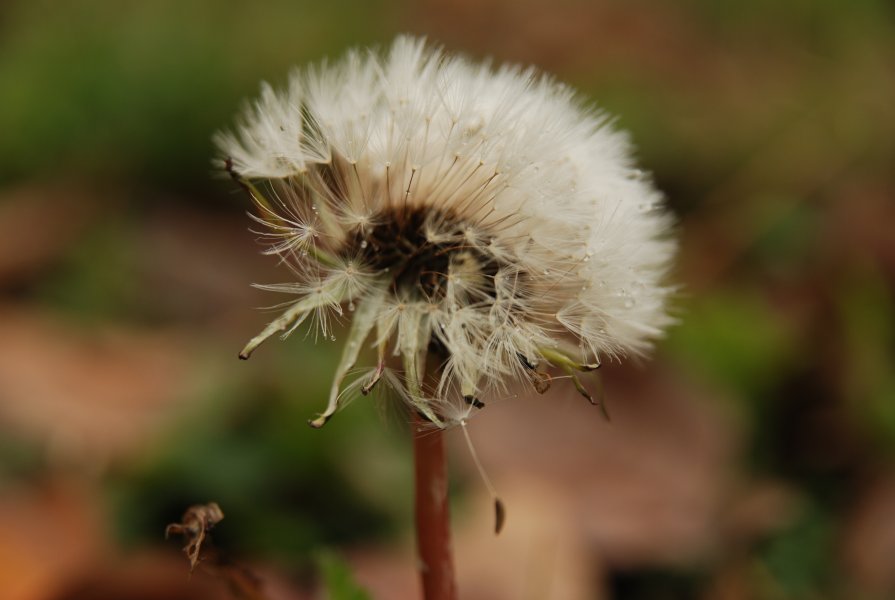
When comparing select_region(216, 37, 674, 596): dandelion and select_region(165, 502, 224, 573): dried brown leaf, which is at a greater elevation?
select_region(216, 37, 674, 596): dandelion

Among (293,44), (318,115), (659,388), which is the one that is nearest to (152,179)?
(293,44)

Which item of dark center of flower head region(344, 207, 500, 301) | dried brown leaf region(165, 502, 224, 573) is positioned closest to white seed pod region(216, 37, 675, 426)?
dark center of flower head region(344, 207, 500, 301)

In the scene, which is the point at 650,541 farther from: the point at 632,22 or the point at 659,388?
the point at 632,22

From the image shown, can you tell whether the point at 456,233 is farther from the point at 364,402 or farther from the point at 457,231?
the point at 364,402

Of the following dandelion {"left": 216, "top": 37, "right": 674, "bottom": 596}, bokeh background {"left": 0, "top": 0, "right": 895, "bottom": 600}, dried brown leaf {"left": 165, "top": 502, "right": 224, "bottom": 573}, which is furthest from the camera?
bokeh background {"left": 0, "top": 0, "right": 895, "bottom": 600}

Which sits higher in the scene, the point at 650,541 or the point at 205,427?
the point at 205,427

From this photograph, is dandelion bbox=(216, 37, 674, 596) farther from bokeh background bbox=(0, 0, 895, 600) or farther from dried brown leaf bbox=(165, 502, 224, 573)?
bokeh background bbox=(0, 0, 895, 600)

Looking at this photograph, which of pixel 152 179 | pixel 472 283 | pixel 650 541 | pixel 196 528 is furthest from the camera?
pixel 152 179
